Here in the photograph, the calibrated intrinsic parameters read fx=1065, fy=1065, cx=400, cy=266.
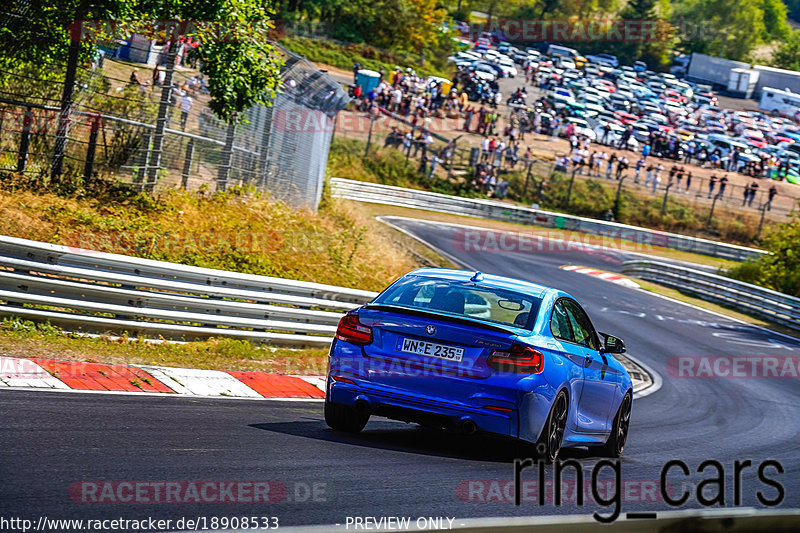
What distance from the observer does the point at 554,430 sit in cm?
769

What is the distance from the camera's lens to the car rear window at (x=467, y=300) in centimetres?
781

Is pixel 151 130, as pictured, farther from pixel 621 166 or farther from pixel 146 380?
pixel 621 166

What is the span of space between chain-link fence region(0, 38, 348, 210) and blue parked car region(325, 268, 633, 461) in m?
7.92

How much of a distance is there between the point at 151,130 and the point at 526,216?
31209 millimetres

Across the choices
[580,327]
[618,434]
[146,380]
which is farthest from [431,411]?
[146,380]

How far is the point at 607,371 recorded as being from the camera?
9.04 metres

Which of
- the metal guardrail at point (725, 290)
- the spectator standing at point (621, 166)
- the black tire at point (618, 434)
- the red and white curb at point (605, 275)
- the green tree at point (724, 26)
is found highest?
the green tree at point (724, 26)

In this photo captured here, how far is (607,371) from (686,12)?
142 meters

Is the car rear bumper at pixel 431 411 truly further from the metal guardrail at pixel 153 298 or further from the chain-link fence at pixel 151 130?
the chain-link fence at pixel 151 130

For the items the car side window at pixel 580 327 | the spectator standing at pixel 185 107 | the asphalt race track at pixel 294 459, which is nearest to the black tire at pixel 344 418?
the asphalt race track at pixel 294 459

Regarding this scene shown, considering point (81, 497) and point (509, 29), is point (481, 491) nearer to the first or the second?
point (81, 497)

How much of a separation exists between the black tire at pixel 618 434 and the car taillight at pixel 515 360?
230 centimetres

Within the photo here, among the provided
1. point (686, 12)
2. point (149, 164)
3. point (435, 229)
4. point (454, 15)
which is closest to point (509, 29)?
point (454, 15)

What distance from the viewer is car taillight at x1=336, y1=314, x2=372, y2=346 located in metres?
7.65
